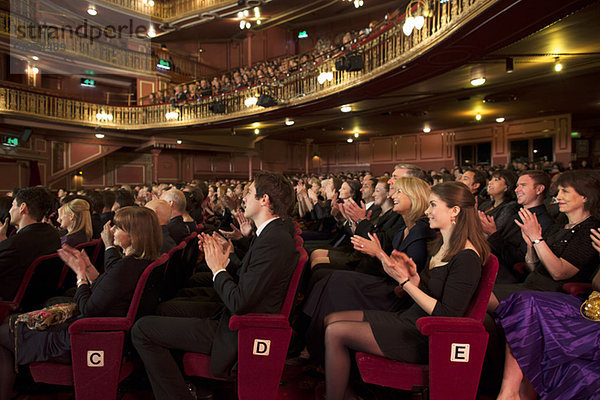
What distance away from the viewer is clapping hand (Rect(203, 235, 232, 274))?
5.66ft

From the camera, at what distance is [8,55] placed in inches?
476

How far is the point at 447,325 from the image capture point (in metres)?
1.46

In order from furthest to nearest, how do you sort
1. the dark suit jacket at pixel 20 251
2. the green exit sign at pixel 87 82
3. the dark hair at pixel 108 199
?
the green exit sign at pixel 87 82, the dark hair at pixel 108 199, the dark suit jacket at pixel 20 251

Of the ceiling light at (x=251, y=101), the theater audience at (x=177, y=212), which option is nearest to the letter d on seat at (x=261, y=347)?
the theater audience at (x=177, y=212)

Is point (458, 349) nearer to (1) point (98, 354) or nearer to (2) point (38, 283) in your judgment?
(1) point (98, 354)

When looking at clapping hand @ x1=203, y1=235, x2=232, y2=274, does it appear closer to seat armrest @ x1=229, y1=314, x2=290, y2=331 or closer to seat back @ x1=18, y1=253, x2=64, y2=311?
seat armrest @ x1=229, y1=314, x2=290, y2=331

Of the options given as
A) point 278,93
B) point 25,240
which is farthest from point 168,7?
point 25,240

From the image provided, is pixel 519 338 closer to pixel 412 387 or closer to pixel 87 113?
pixel 412 387

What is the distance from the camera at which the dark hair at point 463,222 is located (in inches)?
65.5

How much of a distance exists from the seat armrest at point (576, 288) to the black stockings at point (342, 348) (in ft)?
3.38

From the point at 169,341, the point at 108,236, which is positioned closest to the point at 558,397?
the point at 169,341

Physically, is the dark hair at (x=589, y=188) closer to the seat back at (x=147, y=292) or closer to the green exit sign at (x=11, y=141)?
the seat back at (x=147, y=292)

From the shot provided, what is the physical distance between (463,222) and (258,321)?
1024 mm

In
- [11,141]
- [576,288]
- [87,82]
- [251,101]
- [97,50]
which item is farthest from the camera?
[87,82]
